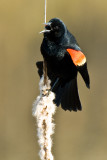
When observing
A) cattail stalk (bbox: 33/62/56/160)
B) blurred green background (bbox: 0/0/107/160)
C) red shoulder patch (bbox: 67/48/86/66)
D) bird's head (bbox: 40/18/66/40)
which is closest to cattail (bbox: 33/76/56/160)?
cattail stalk (bbox: 33/62/56/160)

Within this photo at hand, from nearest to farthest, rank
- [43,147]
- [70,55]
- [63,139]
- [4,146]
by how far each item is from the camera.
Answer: [43,147]
[70,55]
[4,146]
[63,139]

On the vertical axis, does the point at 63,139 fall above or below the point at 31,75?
below

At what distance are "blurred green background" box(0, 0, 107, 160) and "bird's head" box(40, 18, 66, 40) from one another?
3.14ft

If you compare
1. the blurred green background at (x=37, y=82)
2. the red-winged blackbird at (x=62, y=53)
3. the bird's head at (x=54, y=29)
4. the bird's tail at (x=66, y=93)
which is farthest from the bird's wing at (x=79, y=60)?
the blurred green background at (x=37, y=82)

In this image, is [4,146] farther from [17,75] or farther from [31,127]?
[17,75]

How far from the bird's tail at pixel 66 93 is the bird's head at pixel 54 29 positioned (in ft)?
1.28

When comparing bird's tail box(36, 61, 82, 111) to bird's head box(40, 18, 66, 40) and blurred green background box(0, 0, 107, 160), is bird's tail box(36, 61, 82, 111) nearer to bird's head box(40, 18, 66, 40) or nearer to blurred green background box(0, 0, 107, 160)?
bird's head box(40, 18, 66, 40)

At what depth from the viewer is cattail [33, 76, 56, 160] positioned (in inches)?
50.9

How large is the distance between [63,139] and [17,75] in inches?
29.9

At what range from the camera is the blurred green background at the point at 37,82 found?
10.3 ft

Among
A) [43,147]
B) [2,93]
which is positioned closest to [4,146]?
[2,93]

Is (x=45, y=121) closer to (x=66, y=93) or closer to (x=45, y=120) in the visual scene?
(x=45, y=120)

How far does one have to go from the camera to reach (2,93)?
10.5ft

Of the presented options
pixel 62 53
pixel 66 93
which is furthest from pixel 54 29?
pixel 66 93
